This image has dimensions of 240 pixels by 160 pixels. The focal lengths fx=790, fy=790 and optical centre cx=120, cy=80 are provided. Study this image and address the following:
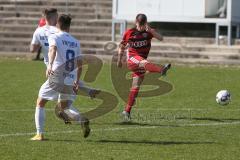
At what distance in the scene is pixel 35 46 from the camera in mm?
12500

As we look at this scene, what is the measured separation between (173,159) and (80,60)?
282 cm

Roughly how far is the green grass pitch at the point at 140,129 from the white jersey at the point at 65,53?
3.51 feet

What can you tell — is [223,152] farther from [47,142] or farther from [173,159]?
[47,142]

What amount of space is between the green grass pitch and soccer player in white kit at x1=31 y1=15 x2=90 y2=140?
12.9 inches

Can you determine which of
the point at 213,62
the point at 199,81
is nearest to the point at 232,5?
the point at 213,62

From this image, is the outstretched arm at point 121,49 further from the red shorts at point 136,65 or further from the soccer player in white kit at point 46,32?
the soccer player in white kit at point 46,32

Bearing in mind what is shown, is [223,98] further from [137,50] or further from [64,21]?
[64,21]

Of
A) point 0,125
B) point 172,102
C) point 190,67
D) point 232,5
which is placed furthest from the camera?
point 232,5

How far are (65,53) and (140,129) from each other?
2204 mm

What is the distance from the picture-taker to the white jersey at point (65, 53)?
12273 millimetres

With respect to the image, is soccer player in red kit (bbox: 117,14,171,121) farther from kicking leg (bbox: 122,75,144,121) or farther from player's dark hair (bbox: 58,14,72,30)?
player's dark hair (bbox: 58,14,72,30)

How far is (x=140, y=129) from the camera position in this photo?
45.0 ft

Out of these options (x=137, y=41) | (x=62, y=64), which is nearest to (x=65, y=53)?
(x=62, y=64)

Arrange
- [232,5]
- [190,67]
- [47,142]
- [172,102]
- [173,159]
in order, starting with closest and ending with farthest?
[173,159] < [47,142] < [172,102] < [190,67] < [232,5]
